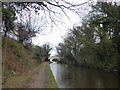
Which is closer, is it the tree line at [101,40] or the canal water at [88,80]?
the canal water at [88,80]

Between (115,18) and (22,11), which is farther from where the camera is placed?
(115,18)

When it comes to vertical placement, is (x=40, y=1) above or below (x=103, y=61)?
above

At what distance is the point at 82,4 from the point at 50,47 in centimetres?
4133

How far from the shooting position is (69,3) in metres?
2.67

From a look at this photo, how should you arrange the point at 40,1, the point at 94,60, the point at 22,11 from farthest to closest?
1. the point at 94,60
2. the point at 22,11
3. the point at 40,1

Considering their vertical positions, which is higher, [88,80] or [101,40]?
[101,40]

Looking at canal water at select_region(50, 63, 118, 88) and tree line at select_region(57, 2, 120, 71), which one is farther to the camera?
tree line at select_region(57, 2, 120, 71)

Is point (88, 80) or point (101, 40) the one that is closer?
point (88, 80)

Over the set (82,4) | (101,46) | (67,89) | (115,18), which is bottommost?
(67,89)

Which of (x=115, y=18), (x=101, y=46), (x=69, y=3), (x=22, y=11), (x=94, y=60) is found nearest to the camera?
(x=69, y=3)

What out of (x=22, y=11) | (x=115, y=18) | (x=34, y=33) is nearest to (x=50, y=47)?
(x=34, y=33)

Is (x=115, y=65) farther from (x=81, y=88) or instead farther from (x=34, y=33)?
(x=34, y=33)

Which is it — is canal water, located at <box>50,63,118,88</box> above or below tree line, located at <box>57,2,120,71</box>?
below

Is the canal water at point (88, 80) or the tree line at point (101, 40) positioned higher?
the tree line at point (101, 40)
